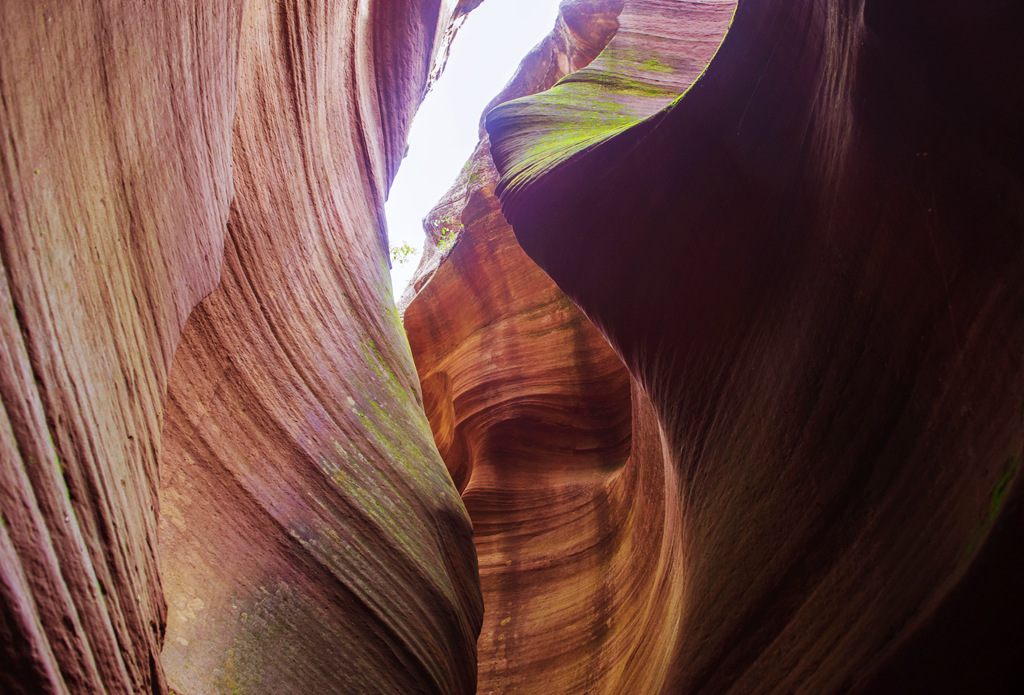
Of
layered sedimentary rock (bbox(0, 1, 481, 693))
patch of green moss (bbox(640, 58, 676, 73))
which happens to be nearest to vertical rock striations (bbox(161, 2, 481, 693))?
layered sedimentary rock (bbox(0, 1, 481, 693))

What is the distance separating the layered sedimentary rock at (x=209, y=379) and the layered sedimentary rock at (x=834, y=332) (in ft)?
5.20

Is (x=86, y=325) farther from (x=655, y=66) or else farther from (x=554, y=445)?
(x=554, y=445)

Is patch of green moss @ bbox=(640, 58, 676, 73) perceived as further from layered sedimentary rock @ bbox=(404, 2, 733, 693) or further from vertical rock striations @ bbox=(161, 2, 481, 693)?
vertical rock striations @ bbox=(161, 2, 481, 693)

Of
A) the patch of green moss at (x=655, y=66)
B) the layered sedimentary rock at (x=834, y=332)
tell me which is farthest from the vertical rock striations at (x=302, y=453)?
the patch of green moss at (x=655, y=66)

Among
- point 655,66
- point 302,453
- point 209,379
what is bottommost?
point 302,453

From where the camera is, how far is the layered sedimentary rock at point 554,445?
5.39 meters

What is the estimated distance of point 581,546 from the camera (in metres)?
6.57

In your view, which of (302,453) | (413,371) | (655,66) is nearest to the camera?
(302,453)

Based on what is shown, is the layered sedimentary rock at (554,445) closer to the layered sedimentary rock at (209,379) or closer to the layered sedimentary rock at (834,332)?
the layered sedimentary rock at (834,332)

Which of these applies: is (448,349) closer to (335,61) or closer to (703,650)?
(335,61)

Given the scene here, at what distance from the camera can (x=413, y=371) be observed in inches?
185

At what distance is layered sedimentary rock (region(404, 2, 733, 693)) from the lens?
17.7 ft

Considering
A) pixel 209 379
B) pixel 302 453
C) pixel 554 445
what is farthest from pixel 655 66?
pixel 209 379

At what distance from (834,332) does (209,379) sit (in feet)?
9.38
